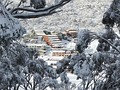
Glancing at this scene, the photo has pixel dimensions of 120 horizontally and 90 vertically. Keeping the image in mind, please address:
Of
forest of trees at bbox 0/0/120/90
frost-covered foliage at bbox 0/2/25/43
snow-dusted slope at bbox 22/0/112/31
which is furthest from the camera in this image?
snow-dusted slope at bbox 22/0/112/31

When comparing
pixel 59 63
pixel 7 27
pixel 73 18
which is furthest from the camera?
pixel 73 18

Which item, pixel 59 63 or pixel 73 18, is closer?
pixel 59 63

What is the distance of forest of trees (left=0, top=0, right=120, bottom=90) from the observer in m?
2.61

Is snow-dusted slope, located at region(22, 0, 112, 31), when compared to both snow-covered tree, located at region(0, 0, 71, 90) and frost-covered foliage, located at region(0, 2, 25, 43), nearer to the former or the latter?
snow-covered tree, located at region(0, 0, 71, 90)

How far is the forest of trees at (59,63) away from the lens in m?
2.61

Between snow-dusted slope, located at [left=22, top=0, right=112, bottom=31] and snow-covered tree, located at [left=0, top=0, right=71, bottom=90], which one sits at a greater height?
snow-covered tree, located at [left=0, top=0, right=71, bottom=90]

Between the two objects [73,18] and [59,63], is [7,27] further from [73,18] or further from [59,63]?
[73,18]

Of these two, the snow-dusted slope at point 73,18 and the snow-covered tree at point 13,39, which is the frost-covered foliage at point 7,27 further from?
the snow-dusted slope at point 73,18

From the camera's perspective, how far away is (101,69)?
5020mm

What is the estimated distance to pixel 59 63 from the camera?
5852 millimetres

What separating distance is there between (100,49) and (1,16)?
335 centimetres

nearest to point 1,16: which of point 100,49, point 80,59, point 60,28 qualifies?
point 80,59

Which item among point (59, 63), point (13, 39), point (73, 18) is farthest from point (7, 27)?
point (73, 18)

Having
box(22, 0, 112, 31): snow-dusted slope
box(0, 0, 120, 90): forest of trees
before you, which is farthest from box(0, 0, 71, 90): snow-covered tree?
box(22, 0, 112, 31): snow-dusted slope
